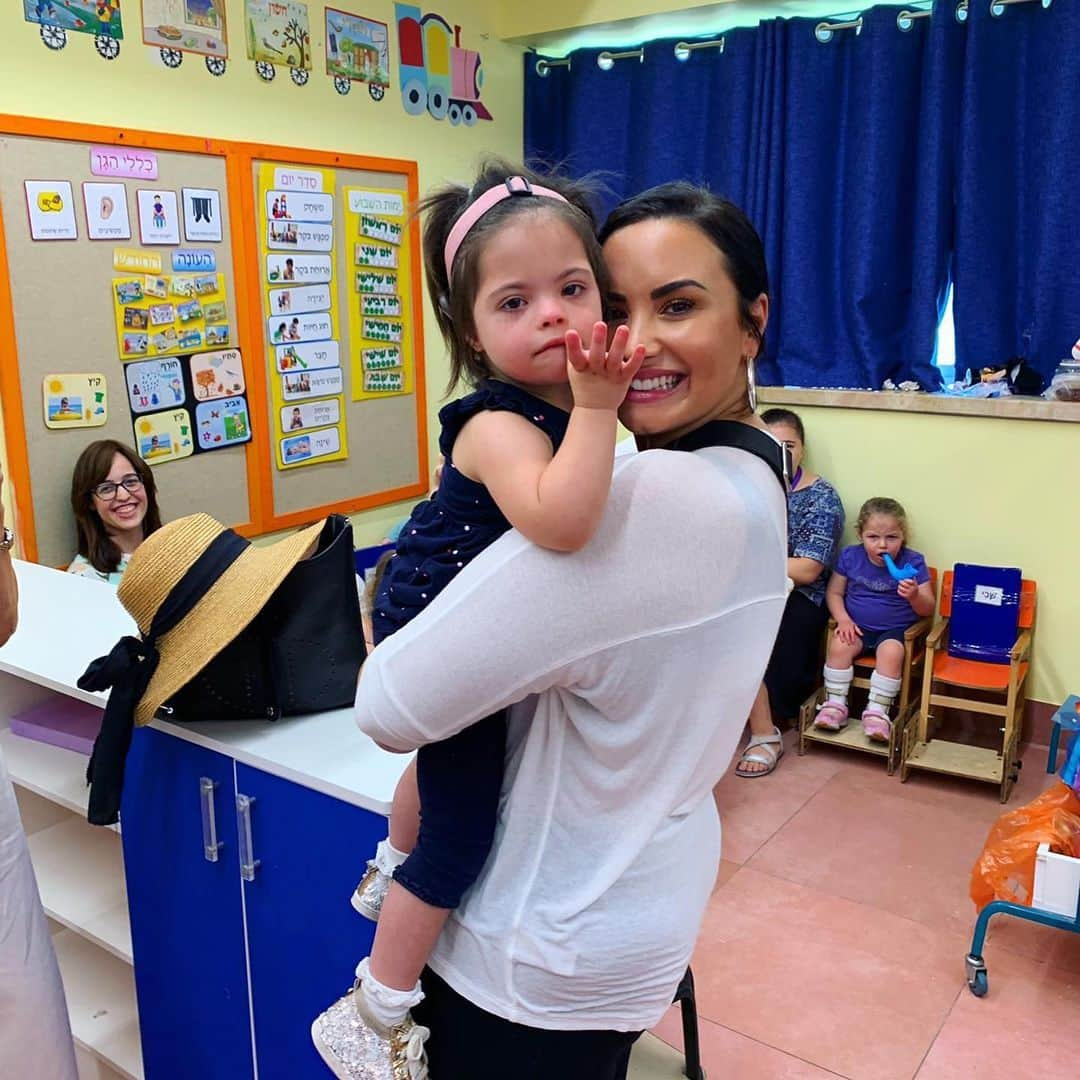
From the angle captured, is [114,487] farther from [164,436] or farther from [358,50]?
[358,50]

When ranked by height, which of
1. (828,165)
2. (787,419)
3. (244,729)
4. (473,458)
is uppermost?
(828,165)

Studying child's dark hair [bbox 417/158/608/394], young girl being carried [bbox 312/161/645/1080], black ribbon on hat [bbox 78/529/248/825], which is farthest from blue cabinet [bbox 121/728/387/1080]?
child's dark hair [bbox 417/158/608/394]

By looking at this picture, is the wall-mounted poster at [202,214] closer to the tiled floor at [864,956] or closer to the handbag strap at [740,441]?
the tiled floor at [864,956]

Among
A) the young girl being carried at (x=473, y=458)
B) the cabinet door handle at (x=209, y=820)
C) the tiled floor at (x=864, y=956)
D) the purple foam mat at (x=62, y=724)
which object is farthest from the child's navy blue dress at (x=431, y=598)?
the tiled floor at (x=864, y=956)

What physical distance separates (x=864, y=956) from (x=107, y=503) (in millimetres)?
2380

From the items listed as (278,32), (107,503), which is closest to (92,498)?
(107,503)

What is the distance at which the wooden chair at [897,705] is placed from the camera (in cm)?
343

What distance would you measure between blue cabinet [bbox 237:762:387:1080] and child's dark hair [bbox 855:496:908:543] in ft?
8.94

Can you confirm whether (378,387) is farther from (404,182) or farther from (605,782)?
(605,782)

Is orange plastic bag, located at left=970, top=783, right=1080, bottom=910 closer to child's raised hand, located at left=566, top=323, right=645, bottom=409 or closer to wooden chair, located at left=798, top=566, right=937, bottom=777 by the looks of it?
wooden chair, located at left=798, top=566, right=937, bottom=777

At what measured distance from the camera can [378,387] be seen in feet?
12.9

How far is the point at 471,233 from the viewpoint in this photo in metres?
1.04

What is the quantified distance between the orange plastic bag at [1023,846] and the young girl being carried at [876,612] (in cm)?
101

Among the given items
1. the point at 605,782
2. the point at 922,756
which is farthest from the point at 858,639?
the point at 605,782
